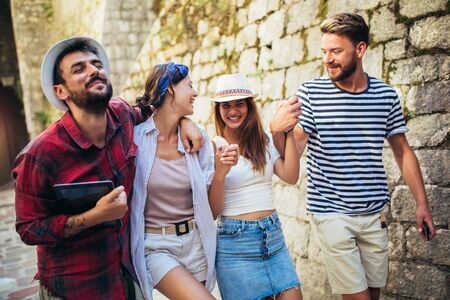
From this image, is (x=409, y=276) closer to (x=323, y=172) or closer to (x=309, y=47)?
(x=323, y=172)

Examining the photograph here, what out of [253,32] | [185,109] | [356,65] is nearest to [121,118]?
[185,109]

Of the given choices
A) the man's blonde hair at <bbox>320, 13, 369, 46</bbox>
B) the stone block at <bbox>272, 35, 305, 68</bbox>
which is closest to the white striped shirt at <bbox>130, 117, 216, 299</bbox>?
the man's blonde hair at <bbox>320, 13, 369, 46</bbox>

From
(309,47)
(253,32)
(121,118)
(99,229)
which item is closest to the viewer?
(99,229)

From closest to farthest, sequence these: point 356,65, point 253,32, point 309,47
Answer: point 356,65 < point 309,47 < point 253,32

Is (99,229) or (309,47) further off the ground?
(309,47)

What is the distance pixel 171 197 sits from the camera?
212cm

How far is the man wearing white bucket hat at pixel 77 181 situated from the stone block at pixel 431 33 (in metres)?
2.17

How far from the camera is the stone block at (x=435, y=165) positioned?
272 cm

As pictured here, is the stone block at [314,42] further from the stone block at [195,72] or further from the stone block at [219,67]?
the stone block at [195,72]

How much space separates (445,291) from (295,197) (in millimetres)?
1516

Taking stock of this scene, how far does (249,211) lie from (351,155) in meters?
0.67

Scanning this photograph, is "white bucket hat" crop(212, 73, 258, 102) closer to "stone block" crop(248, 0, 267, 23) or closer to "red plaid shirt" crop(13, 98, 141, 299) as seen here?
"red plaid shirt" crop(13, 98, 141, 299)

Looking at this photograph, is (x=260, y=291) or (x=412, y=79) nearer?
(x=260, y=291)

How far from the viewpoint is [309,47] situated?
372cm
